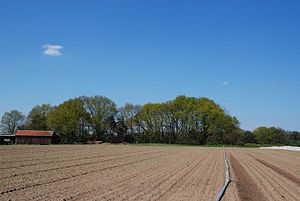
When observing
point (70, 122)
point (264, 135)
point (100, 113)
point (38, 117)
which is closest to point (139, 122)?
point (100, 113)

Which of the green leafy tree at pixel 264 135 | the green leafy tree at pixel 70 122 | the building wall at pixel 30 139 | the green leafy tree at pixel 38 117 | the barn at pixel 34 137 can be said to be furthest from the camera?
the green leafy tree at pixel 264 135

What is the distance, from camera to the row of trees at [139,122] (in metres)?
112

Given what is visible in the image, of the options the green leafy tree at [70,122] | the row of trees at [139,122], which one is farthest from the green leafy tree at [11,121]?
the green leafy tree at [70,122]

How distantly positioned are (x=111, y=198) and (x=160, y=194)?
7.22 feet

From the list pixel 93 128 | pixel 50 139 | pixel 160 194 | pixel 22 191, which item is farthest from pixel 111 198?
pixel 93 128

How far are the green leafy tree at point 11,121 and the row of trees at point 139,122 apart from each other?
34 cm

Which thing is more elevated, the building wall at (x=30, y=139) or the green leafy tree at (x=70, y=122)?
the green leafy tree at (x=70, y=122)

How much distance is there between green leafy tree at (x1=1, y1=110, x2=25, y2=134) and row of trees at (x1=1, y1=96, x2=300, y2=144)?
34cm

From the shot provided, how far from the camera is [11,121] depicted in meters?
131

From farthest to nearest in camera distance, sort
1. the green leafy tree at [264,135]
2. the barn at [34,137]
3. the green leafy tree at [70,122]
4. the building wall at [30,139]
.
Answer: the green leafy tree at [264,135] → the green leafy tree at [70,122] → the barn at [34,137] → the building wall at [30,139]

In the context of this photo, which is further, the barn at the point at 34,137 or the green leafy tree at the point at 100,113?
the green leafy tree at the point at 100,113

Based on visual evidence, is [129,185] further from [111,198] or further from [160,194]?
[111,198]

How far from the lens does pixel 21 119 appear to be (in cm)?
13262

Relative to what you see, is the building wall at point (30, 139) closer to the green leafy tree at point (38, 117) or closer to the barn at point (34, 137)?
the barn at point (34, 137)
